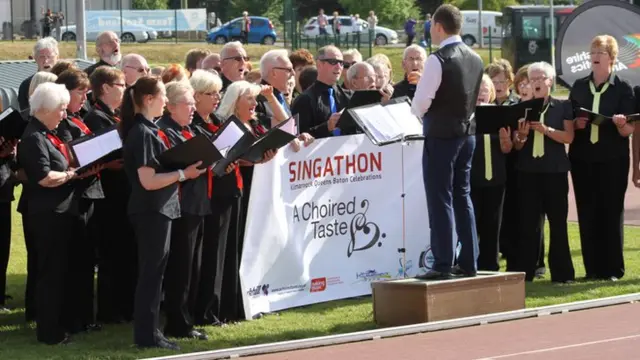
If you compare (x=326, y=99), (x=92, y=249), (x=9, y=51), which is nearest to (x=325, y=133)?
(x=326, y=99)

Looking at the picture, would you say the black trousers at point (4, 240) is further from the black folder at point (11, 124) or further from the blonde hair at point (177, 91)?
the blonde hair at point (177, 91)

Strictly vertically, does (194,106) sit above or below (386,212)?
above

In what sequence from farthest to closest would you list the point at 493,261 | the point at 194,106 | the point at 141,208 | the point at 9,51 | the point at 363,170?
the point at 9,51 → the point at 493,261 → the point at 363,170 → the point at 194,106 → the point at 141,208

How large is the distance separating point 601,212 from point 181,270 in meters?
4.61

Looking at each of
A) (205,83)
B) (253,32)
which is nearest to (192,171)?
(205,83)

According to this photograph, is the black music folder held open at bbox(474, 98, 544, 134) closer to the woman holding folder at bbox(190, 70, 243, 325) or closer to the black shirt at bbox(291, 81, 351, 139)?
the black shirt at bbox(291, 81, 351, 139)

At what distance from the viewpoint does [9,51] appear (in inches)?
1812

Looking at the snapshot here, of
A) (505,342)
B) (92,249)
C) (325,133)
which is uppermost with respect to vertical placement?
(325,133)

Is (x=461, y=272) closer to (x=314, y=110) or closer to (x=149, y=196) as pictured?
(x=314, y=110)

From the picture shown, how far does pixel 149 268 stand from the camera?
8961mm

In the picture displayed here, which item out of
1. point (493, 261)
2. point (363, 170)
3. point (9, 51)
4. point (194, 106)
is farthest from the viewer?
point (9, 51)

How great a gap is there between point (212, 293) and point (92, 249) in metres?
1.00

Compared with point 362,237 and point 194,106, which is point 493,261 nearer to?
point 362,237

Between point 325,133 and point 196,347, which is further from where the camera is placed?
point 325,133
